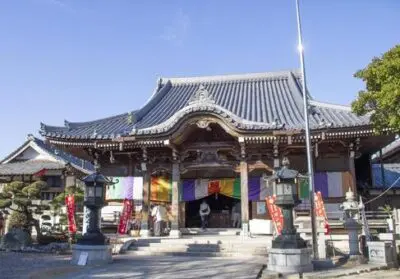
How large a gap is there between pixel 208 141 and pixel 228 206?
5587mm

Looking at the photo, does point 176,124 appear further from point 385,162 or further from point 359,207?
point 385,162

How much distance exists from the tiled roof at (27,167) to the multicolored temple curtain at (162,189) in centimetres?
1392

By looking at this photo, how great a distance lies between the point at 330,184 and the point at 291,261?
817cm

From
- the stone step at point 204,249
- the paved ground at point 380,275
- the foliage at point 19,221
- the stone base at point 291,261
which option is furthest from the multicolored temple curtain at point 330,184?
the foliage at point 19,221

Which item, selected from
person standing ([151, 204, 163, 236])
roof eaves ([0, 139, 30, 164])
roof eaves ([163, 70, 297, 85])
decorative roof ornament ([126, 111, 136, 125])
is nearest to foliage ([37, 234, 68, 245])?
person standing ([151, 204, 163, 236])

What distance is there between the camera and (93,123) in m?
20.0

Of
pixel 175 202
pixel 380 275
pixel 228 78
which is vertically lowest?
pixel 380 275

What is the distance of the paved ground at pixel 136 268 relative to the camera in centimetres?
923

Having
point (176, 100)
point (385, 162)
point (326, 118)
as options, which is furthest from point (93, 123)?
point (385, 162)

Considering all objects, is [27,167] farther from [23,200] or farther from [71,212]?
[71,212]

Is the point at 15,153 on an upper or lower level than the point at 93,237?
upper

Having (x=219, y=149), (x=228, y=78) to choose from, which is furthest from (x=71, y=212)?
(x=228, y=78)

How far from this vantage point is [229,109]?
2080 cm

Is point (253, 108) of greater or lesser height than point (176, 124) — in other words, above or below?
above
